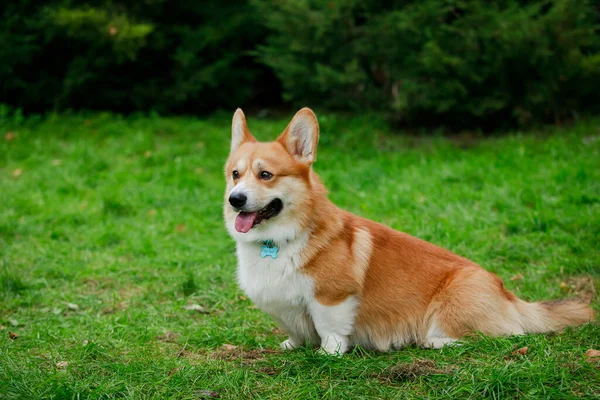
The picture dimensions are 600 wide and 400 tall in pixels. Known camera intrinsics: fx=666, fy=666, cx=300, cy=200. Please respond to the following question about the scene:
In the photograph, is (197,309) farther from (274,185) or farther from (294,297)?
(274,185)

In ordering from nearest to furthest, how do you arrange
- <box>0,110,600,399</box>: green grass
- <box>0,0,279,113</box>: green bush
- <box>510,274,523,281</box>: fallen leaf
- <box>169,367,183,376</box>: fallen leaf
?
<box>0,110,600,399</box>: green grass
<box>169,367,183,376</box>: fallen leaf
<box>510,274,523,281</box>: fallen leaf
<box>0,0,279,113</box>: green bush

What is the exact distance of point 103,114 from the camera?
10.7 m

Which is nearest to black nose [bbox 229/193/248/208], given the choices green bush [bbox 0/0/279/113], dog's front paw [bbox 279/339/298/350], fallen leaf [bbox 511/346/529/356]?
dog's front paw [bbox 279/339/298/350]

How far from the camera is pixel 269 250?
13.3 feet

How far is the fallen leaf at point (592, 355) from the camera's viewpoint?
3606mm

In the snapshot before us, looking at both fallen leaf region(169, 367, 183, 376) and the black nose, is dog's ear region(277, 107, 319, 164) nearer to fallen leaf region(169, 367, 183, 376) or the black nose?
the black nose

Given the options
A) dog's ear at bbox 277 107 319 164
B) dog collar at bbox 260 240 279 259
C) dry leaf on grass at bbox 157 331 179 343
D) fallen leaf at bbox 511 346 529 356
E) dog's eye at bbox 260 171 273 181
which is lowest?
dry leaf on grass at bbox 157 331 179 343

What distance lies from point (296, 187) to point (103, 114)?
746 cm

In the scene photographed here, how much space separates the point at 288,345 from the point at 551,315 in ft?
5.62

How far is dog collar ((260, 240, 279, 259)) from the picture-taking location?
4035mm

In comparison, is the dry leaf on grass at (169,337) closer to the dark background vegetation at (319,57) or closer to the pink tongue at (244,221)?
the pink tongue at (244,221)

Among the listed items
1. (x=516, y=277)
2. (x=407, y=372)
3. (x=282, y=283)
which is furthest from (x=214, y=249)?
(x=407, y=372)

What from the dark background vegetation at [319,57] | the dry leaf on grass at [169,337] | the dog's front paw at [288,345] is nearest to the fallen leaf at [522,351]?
the dog's front paw at [288,345]

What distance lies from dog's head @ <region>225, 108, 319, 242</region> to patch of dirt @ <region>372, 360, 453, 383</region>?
3.22 ft
